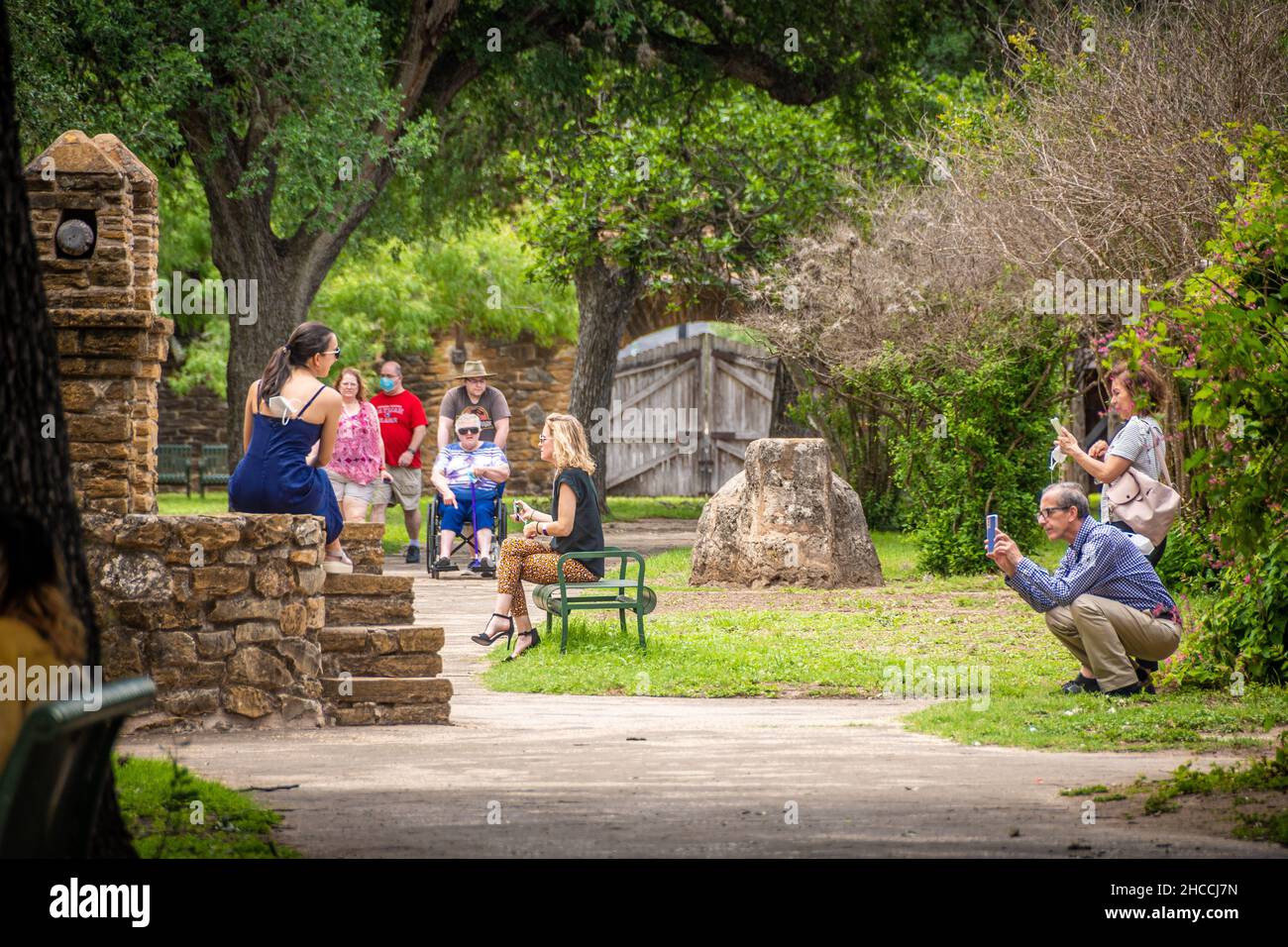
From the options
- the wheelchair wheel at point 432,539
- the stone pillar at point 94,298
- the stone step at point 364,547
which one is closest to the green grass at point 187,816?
the stone pillar at point 94,298

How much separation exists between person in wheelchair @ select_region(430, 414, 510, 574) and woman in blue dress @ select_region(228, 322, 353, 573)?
6668 millimetres

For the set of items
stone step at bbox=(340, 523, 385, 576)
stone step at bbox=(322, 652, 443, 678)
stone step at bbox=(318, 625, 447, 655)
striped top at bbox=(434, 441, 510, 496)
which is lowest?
stone step at bbox=(322, 652, 443, 678)

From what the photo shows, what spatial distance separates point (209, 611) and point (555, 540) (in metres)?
3.48

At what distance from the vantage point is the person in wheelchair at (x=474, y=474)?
624 inches

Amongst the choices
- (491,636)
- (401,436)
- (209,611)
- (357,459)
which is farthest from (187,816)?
(401,436)

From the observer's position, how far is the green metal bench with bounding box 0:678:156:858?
135 inches

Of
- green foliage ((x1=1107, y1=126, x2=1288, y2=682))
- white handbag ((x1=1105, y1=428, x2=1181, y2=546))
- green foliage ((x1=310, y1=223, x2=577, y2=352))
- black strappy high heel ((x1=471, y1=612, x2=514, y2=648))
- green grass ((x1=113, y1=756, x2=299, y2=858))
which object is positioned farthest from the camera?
green foliage ((x1=310, y1=223, x2=577, y2=352))

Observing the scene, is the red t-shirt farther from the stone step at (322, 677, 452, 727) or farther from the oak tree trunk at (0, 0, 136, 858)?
the oak tree trunk at (0, 0, 136, 858)

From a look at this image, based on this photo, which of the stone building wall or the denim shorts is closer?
the stone building wall

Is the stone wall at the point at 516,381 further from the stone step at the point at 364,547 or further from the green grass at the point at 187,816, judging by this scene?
the green grass at the point at 187,816

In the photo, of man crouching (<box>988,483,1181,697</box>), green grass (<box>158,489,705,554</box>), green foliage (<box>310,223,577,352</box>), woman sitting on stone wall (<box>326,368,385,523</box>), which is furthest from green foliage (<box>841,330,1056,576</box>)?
green foliage (<box>310,223,577,352</box>)

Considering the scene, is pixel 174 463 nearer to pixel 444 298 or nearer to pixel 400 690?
pixel 444 298

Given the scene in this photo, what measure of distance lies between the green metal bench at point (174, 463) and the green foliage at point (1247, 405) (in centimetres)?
2276
